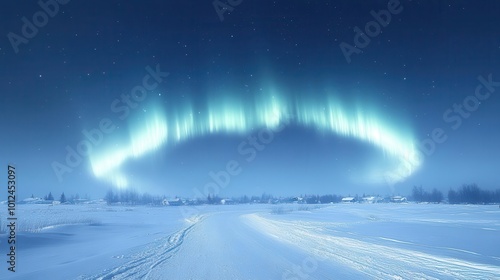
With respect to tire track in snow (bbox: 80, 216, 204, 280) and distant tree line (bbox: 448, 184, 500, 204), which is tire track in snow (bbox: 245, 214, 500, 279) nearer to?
tire track in snow (bbox: 80, 216, 204, 280)

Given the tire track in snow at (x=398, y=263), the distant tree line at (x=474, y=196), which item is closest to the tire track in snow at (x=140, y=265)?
the tire track in snow at (x=398, y=263)

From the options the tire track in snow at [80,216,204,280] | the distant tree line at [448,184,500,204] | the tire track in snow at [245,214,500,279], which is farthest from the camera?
the distant tree line at [448,184,500,204]

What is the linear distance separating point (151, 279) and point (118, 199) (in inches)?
6667

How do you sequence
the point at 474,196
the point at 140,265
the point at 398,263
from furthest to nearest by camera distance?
1. the point at 474,196
2. the point at 398,263
3. the point at 140,265

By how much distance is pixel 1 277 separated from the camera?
9562 millimetres

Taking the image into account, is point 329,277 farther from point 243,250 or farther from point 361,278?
point 243,250

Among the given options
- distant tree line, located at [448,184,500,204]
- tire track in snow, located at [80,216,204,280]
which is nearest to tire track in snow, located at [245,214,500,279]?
tire track in snow, located at [80,216,204,280]

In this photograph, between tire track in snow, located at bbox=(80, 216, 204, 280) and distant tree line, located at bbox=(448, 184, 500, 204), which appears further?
distant tree line, located at bbox=(448, 184, 500, 204)

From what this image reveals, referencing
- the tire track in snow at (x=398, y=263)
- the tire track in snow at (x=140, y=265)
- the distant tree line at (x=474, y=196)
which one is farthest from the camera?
the distant tree line at (x=474, y=196)

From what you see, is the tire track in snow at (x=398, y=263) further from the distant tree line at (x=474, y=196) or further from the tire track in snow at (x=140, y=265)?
the distant tree line at (x=474, y=196)

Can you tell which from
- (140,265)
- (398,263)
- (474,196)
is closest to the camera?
(140,265)

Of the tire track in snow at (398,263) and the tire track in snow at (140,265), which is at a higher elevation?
the tire track in snow at (140,265)

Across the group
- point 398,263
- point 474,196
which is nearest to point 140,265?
point 398,263

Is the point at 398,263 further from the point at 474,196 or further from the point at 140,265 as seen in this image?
the point at 474,196
